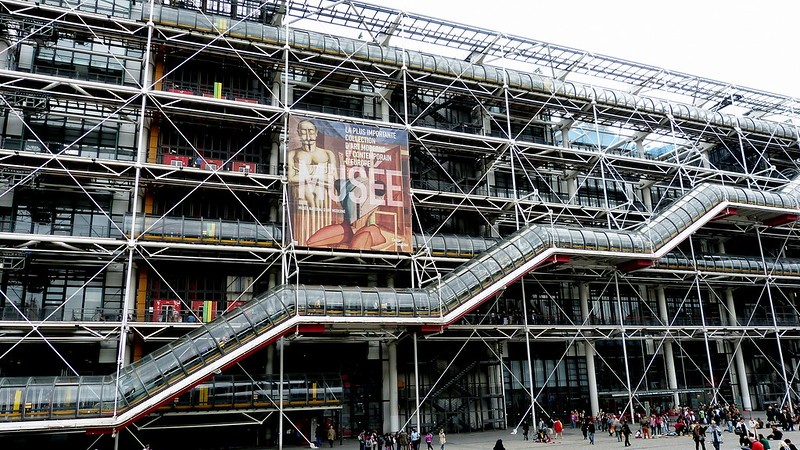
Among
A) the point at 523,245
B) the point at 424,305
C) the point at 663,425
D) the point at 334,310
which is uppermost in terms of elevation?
the point at 523,245

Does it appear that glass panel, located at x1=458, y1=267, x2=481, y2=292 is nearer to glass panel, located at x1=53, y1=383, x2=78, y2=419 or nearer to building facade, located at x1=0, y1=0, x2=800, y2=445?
building facade, located at x1=0, y1=0, x2=800, y2=445

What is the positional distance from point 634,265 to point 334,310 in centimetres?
1401

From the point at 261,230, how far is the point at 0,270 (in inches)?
349

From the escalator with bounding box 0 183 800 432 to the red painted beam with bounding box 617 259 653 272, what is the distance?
26 centimetres

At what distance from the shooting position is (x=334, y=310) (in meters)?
20.5

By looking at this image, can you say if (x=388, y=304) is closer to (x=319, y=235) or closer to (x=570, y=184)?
(x=319, y=235)

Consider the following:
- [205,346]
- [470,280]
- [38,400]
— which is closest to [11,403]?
[38,400]

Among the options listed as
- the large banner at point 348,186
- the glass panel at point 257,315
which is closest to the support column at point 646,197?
the large banner at point 348,186

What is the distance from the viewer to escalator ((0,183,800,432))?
54.5 feet

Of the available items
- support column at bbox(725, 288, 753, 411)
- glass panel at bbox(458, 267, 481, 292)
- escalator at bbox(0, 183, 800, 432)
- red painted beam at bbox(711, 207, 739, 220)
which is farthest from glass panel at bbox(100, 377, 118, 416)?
support column at bbox(725, 288, 753, 411)

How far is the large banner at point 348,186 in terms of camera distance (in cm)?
2281

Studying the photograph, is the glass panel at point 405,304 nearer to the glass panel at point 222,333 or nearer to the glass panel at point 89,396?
the glass panel at point 222,333

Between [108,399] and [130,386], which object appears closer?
[108,399]

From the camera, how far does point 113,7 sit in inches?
947
